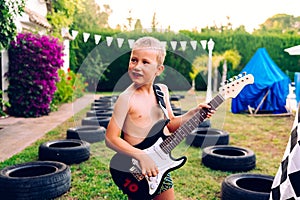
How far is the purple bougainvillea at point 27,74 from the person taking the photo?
31.8 ft

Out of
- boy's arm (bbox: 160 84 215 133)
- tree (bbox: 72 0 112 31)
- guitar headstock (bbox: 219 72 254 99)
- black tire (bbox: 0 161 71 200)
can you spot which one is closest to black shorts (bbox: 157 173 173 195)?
boy's arm (bbox: 160 84 215 133)

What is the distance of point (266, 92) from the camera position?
38.4ft

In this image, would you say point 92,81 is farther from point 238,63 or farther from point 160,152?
point 160,152

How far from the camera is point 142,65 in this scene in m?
2.09

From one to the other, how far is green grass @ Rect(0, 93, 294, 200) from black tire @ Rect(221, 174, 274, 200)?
37cm

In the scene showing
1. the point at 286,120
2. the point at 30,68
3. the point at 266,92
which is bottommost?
the point at 286,120

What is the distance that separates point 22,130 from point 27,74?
249 cm

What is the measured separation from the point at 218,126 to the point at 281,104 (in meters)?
4.55

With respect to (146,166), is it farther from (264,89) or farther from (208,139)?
(264,89)

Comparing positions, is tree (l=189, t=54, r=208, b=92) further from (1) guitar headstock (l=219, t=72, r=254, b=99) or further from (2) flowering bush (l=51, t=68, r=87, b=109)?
(1) guitar headstock (l=219, t=72, r=254, b=99)

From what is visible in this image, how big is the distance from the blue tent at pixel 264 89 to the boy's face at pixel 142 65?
9904 millimetres

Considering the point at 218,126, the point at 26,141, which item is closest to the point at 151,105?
the point at 26,141

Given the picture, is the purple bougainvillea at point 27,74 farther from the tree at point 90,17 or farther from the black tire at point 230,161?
the tree at point 90,17

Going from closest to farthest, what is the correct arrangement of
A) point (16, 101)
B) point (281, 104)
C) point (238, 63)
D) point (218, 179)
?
point (218, 179) < point (16, 101) < point (281, 104) < point (238, 63)
